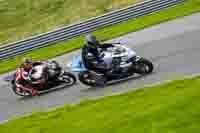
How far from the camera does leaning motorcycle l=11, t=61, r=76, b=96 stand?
61.6 feet

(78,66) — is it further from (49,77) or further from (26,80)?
(26,80)

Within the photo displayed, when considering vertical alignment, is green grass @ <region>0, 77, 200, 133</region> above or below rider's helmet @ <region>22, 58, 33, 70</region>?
above

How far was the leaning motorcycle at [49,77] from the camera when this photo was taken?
18.8 meters

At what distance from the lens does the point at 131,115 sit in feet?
43.6

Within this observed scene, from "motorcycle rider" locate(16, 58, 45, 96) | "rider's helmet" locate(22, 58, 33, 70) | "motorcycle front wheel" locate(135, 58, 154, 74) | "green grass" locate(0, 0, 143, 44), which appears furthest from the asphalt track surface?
"green grass" locate(0, 0, 143, 44)

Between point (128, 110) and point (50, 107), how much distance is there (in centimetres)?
393

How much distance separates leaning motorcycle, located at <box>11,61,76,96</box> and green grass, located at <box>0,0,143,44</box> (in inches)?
522

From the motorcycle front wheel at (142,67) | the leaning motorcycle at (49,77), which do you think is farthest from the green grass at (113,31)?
the motorcycle front wheel at (142,67)

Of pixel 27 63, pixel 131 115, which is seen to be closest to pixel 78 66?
pixel 27 63

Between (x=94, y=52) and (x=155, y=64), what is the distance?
2.43 m

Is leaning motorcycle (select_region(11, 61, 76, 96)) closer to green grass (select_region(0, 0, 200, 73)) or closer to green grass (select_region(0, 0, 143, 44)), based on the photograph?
green grass (select_region(0, 0, 200, 73))

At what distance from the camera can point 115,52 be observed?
58.3 feet

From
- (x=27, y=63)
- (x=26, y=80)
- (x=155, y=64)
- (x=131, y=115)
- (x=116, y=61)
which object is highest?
(x=131, y=115)

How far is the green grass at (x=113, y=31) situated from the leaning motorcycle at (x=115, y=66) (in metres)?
6.33
